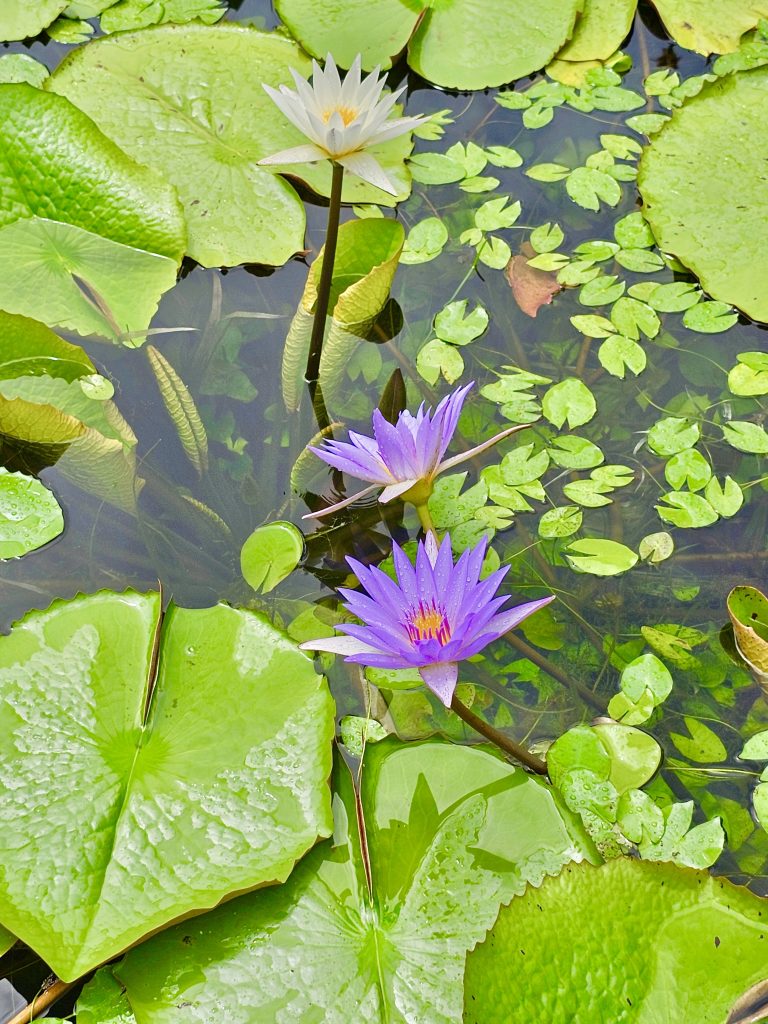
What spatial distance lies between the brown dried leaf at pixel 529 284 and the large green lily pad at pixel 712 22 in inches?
40.7

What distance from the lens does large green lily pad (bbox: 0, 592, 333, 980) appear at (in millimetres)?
1475

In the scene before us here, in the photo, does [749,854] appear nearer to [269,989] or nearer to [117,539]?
[269,989]

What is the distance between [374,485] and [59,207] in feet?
4.23

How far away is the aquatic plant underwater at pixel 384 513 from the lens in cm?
147

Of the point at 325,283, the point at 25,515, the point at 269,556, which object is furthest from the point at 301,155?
the point at 25,515

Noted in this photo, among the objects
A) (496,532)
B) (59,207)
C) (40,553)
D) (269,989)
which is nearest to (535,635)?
(496,532)

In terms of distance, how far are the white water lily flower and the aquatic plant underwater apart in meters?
0.01

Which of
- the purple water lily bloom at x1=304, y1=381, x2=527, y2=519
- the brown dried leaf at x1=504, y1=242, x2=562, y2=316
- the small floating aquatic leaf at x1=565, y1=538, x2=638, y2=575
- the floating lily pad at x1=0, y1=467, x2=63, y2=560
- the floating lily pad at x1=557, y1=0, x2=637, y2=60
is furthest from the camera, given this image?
the floating lily pad at x1=557, y1=0, x2=637, y2=60

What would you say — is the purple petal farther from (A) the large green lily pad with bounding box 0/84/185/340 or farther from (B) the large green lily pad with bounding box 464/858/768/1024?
(A) the large green lily pad with bounding box 0/84/185/340

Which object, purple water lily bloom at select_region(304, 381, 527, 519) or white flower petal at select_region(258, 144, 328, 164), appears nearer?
purple water lily bloom at select_region(304, 381, 527, 519)

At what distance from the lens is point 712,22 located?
287 cm

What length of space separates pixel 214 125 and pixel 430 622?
1800 millimetres

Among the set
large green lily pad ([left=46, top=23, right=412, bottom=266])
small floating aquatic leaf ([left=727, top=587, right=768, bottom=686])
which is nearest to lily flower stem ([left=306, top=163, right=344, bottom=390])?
large green lily pad ([left=46, top=23, right=412, bottom=266])

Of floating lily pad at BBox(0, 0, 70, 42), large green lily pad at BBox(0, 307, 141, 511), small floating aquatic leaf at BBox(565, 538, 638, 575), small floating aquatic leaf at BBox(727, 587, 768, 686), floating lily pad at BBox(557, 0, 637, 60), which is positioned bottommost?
small floating aquatic leaf at BBox(727, 587, 768, 686)
